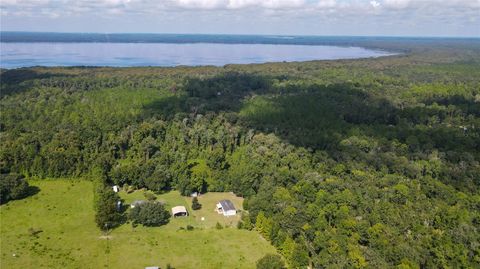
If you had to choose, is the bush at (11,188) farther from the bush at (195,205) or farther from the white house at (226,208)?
the white house at (226,208)

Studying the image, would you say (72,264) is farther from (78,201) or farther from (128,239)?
(78,201)

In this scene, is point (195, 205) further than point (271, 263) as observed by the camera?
Yes

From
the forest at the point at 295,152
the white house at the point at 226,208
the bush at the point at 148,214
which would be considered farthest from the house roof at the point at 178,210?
the forest at the point at 295,152

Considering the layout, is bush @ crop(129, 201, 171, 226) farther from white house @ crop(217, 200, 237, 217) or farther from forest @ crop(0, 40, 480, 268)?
forest @ crop(0, 40, 480, 268)

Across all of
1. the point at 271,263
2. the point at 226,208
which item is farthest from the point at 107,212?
the point at 271,263

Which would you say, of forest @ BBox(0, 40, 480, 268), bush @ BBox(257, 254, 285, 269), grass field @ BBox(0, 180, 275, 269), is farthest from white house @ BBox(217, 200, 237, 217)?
bush @ BBox(257, 254, 285, 269)

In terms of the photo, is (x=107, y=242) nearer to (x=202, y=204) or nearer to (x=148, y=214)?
(x=148, y=214)

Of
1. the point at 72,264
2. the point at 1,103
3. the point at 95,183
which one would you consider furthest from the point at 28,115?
the point at 72,264
